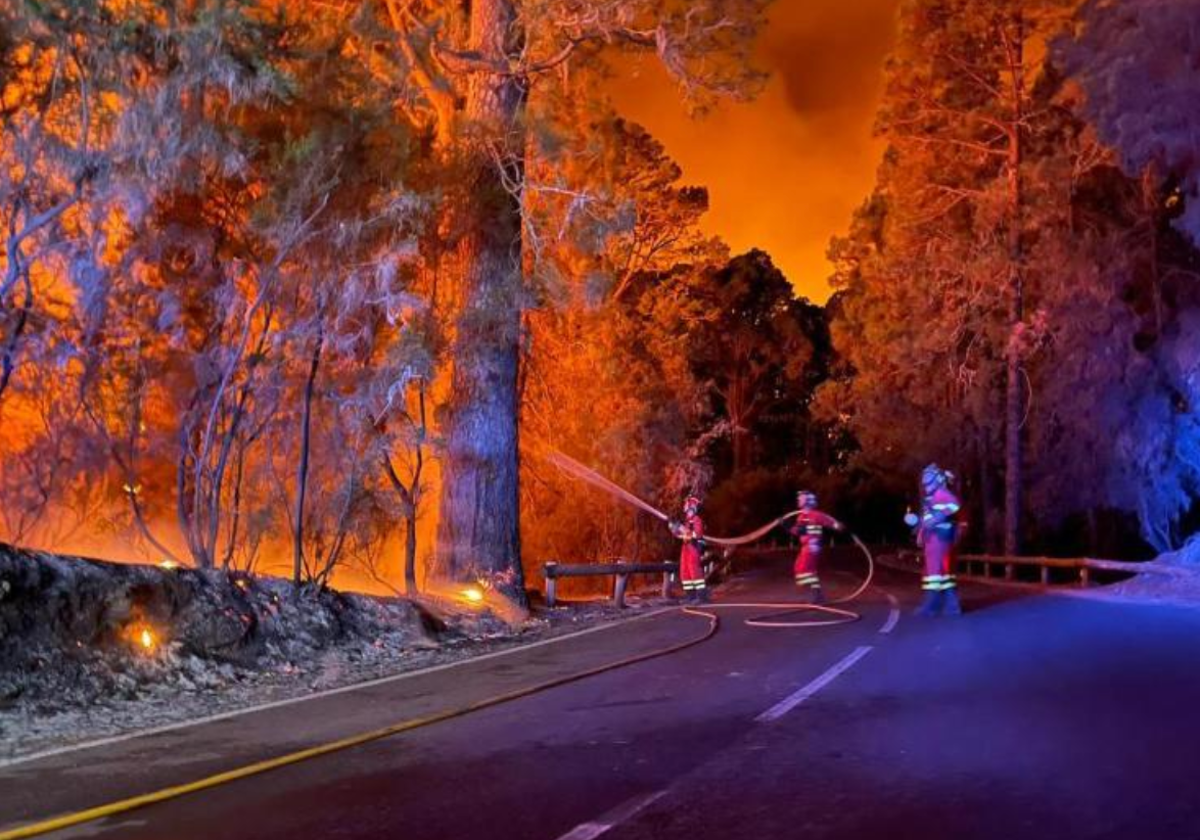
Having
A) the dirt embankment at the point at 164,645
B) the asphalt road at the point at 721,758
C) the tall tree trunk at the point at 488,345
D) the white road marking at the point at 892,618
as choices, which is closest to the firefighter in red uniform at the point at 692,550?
the white road marking at the point at 892,618

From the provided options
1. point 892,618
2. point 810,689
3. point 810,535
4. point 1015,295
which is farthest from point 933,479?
point 1015,295

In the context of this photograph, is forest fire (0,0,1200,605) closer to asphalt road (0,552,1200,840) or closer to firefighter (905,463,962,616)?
asphalt road (0,552,1200,840)

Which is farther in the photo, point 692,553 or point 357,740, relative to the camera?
point 692,553

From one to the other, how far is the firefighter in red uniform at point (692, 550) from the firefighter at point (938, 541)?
4.69 meters

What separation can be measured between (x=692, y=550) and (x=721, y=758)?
13200 mm

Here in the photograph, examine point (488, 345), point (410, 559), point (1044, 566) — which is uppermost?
point (488, 345)

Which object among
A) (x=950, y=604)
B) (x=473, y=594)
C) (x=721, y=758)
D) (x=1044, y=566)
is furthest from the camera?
(x=1044, y=566)

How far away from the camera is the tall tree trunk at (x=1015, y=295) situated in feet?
106

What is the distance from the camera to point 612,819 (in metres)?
6.07

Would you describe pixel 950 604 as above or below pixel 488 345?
below

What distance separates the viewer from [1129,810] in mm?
6039

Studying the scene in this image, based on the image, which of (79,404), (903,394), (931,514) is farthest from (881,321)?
(79,404)

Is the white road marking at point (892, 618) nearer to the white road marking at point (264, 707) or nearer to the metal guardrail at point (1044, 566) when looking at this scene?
the white road marking at point (264, 707)

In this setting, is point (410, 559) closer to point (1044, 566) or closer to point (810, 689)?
point (810, 689)
